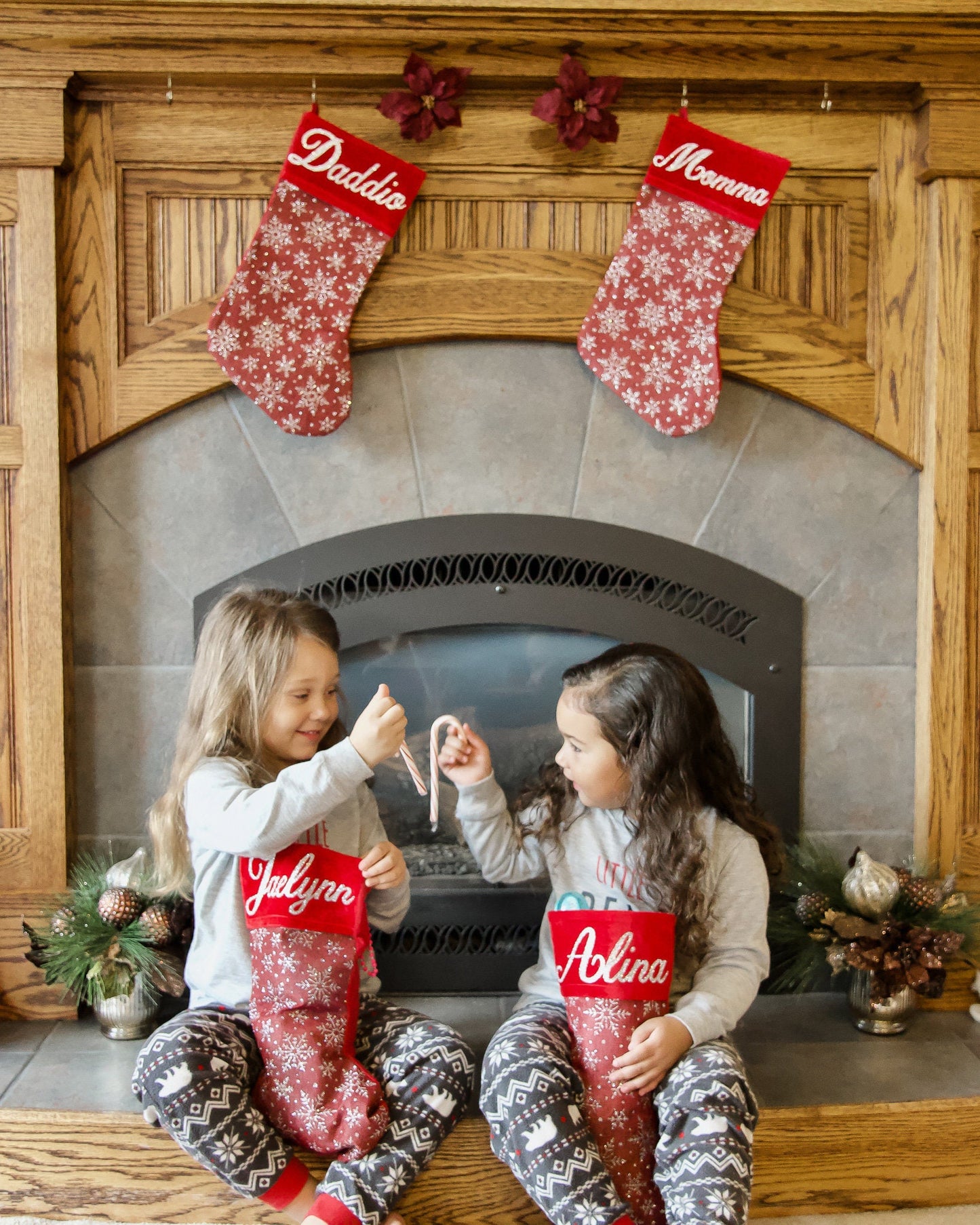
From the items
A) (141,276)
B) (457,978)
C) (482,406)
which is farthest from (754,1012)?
(141,276)

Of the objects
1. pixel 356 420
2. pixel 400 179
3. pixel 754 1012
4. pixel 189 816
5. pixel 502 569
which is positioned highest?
pixel 400 179

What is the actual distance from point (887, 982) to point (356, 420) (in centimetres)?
130

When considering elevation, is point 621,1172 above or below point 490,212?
below

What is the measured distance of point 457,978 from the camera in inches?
75.4

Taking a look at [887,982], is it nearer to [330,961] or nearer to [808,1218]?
[808,1218]

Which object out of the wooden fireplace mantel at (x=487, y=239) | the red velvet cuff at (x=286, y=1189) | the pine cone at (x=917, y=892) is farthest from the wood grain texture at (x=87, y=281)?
the pine cone at (x=917, y=892)

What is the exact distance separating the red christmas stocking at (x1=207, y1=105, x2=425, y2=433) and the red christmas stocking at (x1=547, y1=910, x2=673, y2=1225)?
971mm

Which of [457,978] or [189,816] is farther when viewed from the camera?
[457,978]

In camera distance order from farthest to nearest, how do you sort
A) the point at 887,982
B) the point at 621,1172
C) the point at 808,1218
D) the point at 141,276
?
1. the point at 141,276
2. the point at 887,982
3. the point at 808,1218
4. the point at 621,1172

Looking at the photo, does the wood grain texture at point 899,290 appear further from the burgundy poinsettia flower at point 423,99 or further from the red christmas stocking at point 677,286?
the burgundy poinsettia flower at point 423,99

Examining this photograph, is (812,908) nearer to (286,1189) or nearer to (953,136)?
(286,1189)

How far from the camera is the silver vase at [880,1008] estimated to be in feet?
5.81

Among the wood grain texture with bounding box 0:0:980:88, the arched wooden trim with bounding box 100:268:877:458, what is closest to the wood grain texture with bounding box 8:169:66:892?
the arched wooden trim with bounding box 100:268:877:458

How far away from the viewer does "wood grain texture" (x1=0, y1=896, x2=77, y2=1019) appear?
1828mm
